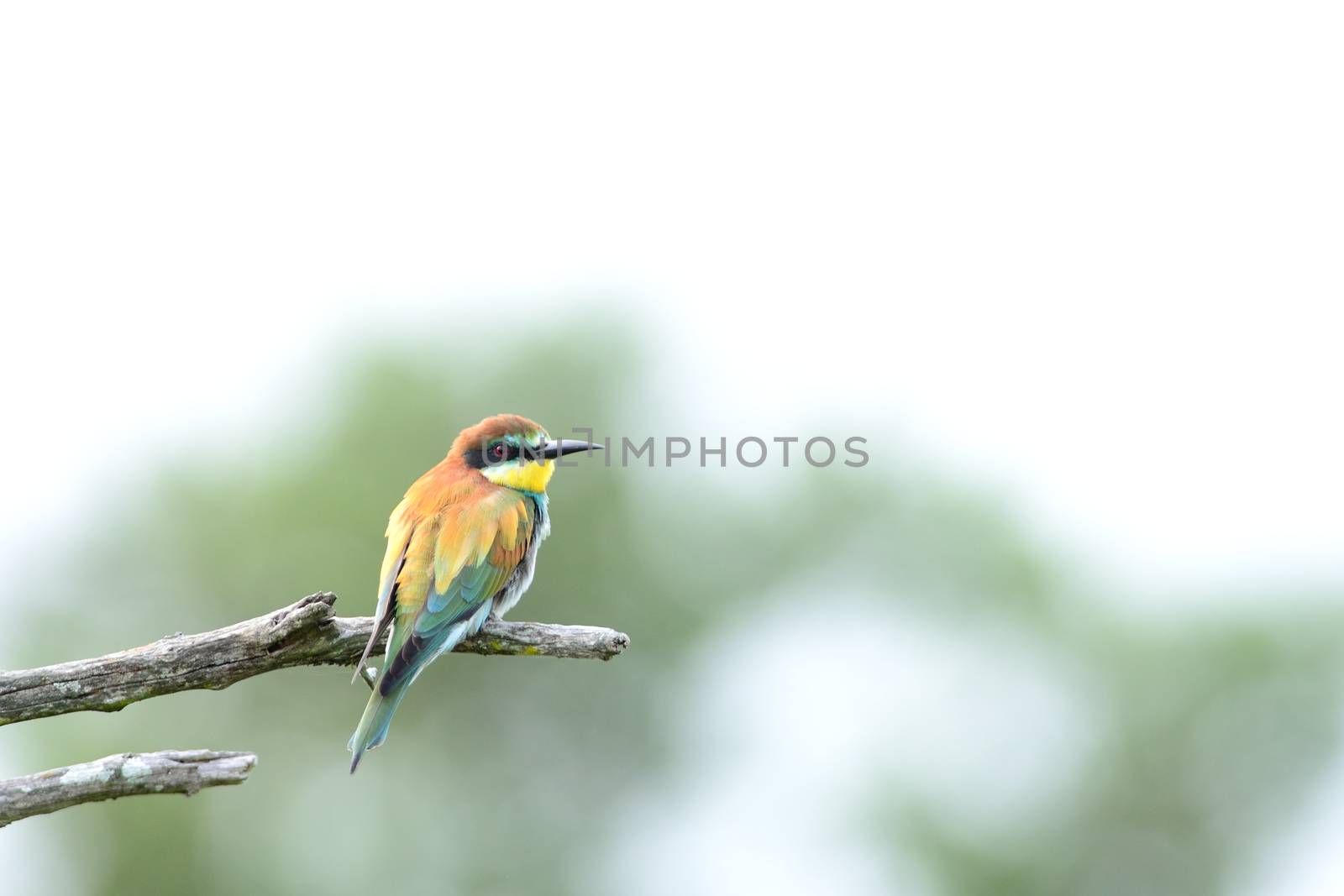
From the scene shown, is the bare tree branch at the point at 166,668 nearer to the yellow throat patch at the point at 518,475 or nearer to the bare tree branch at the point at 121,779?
the bare tree branch at the point at 121,779

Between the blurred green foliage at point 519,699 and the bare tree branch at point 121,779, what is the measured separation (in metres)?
8.52

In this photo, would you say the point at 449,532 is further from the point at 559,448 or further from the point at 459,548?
the point at 559,448

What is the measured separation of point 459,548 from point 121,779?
1.81 m

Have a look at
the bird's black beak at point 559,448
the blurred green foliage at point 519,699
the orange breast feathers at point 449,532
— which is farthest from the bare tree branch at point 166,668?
Answer: the blurred green foliage at point 519,699

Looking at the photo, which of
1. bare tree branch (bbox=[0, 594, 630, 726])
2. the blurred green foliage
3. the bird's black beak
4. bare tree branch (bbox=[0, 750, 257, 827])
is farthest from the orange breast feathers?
the blurred green foliage

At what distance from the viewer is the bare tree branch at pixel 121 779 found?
2.67 m

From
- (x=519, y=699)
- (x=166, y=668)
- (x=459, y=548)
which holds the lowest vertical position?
(x=519, y=699)

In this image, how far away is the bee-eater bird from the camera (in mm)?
3984

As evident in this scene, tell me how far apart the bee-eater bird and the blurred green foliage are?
6560 mm

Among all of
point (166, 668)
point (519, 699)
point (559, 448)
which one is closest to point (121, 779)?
point (166, 668)

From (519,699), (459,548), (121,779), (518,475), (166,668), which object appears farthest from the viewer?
(519,699)

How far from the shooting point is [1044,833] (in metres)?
14.7

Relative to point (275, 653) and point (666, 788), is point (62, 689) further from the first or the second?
point (666, 788)

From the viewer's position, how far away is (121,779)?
8.93 ft
